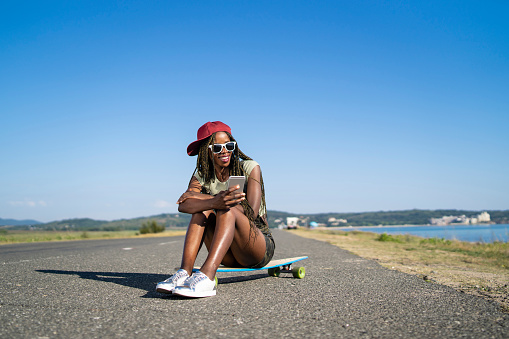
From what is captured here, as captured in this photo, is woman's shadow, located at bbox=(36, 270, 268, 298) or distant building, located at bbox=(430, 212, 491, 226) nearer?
woman's shadow, located at bbox=(36, 270, 268, 298)

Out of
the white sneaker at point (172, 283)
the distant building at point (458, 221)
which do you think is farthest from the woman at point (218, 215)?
the distant building at point (458, 221)

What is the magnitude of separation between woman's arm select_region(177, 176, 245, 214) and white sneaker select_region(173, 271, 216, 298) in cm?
57

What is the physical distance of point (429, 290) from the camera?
13.0 feet

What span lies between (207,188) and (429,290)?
2.50m

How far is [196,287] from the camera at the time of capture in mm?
3209

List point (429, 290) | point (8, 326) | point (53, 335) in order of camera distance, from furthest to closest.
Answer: point (429, 290) < point (8, 326) < point (53, 335)

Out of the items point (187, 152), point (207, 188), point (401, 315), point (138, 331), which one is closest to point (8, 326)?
point (138, 331)

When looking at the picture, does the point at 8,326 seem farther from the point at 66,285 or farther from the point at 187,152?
the point at 187,152

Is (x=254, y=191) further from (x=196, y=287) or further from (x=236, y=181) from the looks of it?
(x=196, y=287)

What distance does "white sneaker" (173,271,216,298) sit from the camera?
10.4ft

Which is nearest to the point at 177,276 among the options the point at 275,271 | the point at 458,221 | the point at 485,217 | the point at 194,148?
the point at 194,148

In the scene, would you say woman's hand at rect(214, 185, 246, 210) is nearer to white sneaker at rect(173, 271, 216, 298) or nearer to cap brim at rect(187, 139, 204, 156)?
white sneaker at rect(173, 271, 216, 298)

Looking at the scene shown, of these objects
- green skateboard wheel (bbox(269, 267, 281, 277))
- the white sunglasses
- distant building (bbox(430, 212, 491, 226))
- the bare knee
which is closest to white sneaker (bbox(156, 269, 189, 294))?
the bare knee

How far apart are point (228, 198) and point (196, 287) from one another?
0.78 meters
